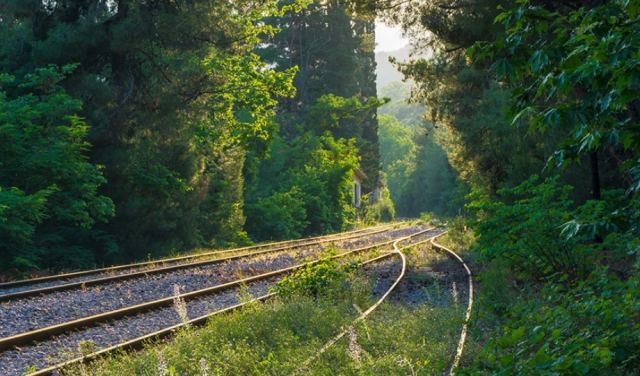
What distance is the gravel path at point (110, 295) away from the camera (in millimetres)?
10438

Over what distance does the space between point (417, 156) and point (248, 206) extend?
233ft

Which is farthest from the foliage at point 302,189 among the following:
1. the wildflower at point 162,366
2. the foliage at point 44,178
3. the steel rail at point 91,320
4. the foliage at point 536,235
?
the wildflower at point 162,366

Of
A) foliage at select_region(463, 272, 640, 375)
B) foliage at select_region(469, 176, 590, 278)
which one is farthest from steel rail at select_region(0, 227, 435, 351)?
foliage at select_region(469, 176, 590, 278)

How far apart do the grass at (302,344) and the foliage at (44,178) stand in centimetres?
847

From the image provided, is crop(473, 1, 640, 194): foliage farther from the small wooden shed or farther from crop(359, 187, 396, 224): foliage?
the small wooden shed

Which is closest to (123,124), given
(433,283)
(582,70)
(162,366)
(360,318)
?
(433,283)

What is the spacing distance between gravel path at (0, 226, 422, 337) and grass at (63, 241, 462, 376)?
104 inches

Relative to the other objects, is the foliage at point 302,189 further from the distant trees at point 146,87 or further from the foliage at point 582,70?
the foliage at point 582,70

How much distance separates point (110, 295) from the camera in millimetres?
12820

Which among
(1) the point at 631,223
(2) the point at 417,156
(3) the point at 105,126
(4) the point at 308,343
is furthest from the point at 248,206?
(2) the point at 417,156

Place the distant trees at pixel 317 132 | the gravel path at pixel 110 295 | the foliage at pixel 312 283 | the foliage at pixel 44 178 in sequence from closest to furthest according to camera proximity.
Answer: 1. the gravel path at pixel 110 295
2. the foliage at pixel 312 283
3. the foliage at pixel 44 178
4. the distant trees at pixel 317 132

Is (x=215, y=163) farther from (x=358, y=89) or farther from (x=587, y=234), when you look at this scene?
(x=358, y=89)

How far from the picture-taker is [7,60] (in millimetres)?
19984

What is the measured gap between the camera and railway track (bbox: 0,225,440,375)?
26.9ft
